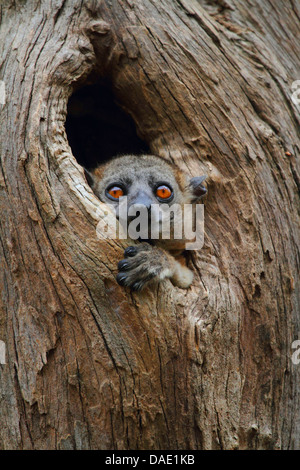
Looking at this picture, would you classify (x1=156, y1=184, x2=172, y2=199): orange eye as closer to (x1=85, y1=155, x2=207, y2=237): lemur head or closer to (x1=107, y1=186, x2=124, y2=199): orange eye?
(x1=85, y1=155, x2=207, y2=237): lemur head

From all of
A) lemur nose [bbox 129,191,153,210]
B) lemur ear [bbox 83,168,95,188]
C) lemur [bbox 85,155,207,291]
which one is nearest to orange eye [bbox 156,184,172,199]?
lemur [bbox 85,155,207,291]

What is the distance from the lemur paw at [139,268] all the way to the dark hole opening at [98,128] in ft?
5.55

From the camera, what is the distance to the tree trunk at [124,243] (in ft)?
9.56

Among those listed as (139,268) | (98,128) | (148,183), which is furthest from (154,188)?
(98,128)

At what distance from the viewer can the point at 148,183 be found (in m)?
3.85

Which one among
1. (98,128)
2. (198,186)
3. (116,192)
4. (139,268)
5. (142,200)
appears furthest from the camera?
(98,128)

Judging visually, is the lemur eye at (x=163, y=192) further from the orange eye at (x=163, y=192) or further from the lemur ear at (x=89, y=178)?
the lemur ear at (x=89, y=178)

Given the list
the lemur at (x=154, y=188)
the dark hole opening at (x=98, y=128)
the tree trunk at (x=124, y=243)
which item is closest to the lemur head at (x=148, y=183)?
the lemur at (x=154, y=188)

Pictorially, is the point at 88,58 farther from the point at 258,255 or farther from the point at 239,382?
the point at 239,382

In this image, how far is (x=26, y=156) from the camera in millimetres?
3029

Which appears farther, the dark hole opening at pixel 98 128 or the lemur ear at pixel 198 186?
the dark hole opening at pixel 98 128

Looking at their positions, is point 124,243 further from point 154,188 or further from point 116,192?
point 154,188

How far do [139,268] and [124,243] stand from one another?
0.21 metres
